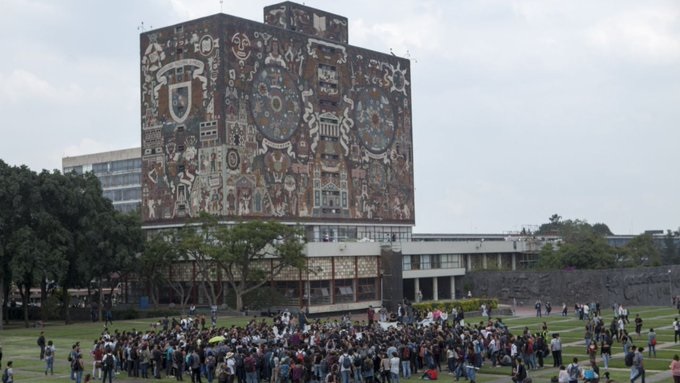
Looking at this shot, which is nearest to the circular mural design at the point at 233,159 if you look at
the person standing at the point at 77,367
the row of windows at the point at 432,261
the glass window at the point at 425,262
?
the row of windows at the point at 432,261

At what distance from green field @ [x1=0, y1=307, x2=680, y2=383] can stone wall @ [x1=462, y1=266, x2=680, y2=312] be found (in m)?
5.24

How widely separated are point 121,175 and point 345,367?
123m

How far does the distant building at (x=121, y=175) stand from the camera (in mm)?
147125

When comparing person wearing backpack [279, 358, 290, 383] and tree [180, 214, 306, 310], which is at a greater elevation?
tree [180, 214, 306, 310]

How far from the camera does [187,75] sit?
85.7m

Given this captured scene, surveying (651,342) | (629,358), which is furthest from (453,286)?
(629,358)

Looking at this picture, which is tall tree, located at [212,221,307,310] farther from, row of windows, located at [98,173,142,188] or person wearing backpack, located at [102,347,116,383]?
row of windows, located at [98,173,142,188]

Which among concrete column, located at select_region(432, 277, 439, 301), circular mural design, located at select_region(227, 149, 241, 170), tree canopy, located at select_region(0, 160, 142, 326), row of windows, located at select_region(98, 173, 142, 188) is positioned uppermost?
row of windows, located at select_region(98, 173, 142, 188)

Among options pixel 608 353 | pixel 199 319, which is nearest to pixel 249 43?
pixel 199 319

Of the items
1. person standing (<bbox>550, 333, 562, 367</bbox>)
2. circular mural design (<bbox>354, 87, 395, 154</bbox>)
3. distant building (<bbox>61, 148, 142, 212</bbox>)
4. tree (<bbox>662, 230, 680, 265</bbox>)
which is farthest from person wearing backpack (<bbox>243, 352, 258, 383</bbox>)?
distant building (<bbox>61, 148, 142, 212</bbox>)

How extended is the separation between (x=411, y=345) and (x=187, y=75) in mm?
53298

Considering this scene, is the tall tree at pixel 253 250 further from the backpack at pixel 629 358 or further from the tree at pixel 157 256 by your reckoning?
the backpack at pixel 629 358

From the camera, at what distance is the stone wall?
82750 millimetres

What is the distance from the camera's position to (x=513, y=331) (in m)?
57.5
